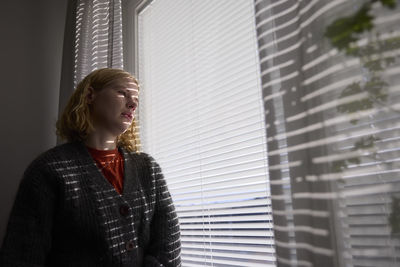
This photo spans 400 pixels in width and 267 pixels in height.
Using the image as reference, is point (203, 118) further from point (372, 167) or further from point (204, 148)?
point (372, 167)

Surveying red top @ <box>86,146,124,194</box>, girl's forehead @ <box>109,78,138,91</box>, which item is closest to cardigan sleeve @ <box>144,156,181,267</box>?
red top @ <box>86,146,124,194</box>

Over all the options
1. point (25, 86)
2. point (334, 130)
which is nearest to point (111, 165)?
point (334, 130)

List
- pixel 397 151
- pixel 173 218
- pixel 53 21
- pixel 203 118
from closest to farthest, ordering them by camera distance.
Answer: pixel 397 151 < pixel 173 218 < pixel 203 118 < pixel 53 21

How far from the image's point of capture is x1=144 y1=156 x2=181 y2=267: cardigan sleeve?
1.12 meters

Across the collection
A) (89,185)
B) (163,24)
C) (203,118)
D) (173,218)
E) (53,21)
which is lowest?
(173,218)

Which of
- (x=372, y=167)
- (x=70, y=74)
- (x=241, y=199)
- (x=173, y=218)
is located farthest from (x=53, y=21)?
(x=372, y=167)

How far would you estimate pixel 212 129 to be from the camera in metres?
1.24

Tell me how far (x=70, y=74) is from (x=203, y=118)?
101 cm

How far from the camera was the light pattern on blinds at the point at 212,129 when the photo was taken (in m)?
1.08

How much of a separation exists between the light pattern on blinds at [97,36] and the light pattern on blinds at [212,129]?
0.22m

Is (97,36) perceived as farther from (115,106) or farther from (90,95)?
(115,106)

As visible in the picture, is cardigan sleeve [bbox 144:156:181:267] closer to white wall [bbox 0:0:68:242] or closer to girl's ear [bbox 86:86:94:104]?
girl's ear [bbox 86:86:94:104]

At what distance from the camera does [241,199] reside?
1107mm

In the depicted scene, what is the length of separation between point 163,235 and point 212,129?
1.44 ft
